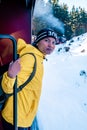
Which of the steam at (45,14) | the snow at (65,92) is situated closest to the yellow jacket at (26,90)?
the snow at (65,92)

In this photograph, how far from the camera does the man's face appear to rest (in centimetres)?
216

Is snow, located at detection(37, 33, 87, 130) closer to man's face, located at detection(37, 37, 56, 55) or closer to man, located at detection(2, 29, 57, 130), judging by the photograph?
man, located at detection(2, 29, 57, 130)

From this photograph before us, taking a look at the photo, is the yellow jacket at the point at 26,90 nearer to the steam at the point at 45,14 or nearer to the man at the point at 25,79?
the man at the point at 25,79

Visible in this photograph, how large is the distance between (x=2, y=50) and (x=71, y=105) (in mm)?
7181

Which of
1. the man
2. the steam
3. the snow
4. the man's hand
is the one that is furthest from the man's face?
the steam

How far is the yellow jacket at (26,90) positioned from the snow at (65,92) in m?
3.76

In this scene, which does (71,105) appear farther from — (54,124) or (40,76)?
(40,76)

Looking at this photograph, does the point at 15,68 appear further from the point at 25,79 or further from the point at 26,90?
the point at 26,90

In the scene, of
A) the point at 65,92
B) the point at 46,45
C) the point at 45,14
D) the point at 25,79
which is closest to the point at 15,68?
the point at 25,79

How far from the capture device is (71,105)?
424 inches

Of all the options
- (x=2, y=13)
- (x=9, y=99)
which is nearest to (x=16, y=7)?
(x=2, y=13)

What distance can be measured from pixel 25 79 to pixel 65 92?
36.8ft

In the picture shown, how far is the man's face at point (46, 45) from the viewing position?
2.16 meters

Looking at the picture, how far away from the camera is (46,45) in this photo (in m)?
2.17
